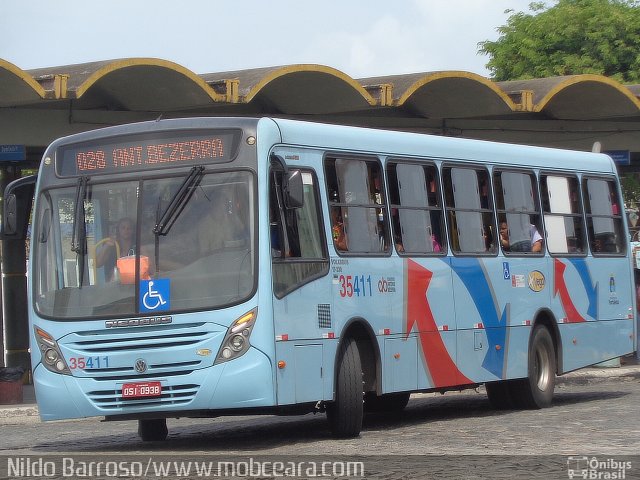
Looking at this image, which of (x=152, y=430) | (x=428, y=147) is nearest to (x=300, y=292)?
(x=152, y=430)

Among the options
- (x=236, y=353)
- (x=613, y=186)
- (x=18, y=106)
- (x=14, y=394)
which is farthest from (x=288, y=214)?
(x=18, y=106)

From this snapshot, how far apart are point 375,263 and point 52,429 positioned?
17.5 feet

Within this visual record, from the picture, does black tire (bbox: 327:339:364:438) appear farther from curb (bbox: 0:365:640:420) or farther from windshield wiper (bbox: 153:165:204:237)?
curb (bbox: 0:365:640:420)

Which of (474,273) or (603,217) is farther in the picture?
(603,217)

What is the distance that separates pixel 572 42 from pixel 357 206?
38.7 meters

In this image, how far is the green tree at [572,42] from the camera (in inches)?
1924

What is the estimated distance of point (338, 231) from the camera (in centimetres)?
1304

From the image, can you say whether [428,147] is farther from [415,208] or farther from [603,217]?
[603,217]

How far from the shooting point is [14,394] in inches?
793

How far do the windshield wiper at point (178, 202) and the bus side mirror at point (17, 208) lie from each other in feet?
5.13

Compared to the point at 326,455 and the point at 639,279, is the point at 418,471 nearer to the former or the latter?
the point at 326,455

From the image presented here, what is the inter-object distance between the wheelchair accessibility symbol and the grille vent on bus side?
146 cm

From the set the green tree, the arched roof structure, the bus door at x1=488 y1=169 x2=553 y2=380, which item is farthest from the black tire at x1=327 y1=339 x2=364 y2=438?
the green tree

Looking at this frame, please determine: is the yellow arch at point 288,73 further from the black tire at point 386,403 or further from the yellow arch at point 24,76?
the black tire at point 386,403
